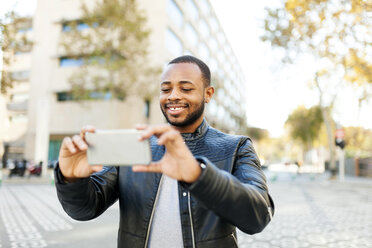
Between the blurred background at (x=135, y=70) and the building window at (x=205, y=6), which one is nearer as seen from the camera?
the blurred background at (x=135, y=70)

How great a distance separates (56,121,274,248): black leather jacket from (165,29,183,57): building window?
86.6 feet

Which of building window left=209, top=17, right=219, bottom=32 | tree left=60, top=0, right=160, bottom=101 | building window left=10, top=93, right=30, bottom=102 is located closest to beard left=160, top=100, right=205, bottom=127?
tree left=60, top=0, right=160, bottom=101

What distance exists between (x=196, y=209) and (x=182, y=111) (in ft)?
1.50

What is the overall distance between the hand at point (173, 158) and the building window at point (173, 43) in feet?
88.1

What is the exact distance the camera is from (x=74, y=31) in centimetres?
1894

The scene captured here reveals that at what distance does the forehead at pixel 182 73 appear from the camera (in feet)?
4.67

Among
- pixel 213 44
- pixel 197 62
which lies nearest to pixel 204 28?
pixel 213 44

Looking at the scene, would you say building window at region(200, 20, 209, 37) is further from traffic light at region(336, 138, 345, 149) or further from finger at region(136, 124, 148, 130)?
finger at region(136, 124, 148, 130)

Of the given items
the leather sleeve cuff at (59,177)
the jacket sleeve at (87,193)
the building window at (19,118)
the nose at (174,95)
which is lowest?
the jacket sleeve at (87,193)

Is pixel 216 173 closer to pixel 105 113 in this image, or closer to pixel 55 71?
pixel 105 113

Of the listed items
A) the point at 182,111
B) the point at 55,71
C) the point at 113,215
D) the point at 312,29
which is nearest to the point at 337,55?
the point at 312,29

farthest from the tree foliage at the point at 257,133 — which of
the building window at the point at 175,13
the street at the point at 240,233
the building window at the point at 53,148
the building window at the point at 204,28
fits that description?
the street at the point at 240,233

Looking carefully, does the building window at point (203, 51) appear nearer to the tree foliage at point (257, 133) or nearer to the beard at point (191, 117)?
the tree foliage at point (257, 133)

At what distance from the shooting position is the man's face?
1426mm
